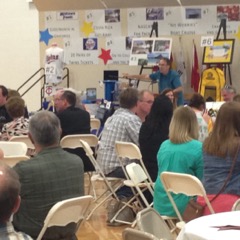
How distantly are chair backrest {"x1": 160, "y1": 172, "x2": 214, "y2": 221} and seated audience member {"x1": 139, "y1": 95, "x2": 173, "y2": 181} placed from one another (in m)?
1.39

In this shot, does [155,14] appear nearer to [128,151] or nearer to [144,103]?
[144,103]

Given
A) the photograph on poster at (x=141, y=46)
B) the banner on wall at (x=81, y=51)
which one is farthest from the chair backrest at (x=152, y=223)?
the banner on wall at (x=81, y=51)

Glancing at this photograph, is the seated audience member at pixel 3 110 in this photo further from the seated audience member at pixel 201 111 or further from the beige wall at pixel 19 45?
the beige wall at pixel 19 45

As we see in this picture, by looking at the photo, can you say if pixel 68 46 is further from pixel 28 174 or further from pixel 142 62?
pixel 28 174

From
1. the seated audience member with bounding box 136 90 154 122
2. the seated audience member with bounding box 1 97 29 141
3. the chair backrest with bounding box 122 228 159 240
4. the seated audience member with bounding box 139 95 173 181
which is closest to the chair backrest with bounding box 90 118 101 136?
the seated audience member with bounding box 136 90 154 122

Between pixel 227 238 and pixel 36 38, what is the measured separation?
41.6 ft

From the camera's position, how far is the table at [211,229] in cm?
271

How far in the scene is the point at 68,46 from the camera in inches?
494

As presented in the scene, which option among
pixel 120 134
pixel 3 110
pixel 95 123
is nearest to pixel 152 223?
pixel 120 134

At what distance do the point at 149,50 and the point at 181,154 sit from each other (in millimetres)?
7093

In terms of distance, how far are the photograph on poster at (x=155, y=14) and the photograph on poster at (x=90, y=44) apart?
120 centimetres

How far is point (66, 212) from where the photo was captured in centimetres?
332

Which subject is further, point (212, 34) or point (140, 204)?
point (212, 34)

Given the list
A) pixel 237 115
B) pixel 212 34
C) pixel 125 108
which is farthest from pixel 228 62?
pixel 237 115
